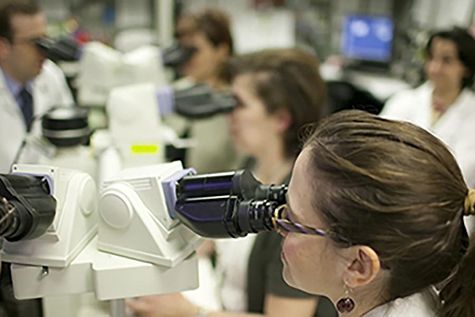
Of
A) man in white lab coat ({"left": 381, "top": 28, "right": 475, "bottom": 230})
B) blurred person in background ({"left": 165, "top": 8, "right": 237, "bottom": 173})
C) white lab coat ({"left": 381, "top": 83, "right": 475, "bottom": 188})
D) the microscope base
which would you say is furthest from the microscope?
man in white lab coat ({"left": 381, "top": 28, "right": 475, "bottom": 230})

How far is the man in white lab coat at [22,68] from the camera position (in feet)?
4.92

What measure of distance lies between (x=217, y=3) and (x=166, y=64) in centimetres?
207

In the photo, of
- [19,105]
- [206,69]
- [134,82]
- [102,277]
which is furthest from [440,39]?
[102,277]

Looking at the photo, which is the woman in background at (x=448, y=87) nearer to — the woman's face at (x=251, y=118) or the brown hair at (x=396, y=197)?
the woman's face at (x=251, y=118)

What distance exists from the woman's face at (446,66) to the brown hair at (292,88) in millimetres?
988

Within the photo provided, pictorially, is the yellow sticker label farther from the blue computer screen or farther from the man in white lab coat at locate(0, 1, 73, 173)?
the blue computer screen

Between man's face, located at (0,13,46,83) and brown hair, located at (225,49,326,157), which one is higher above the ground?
man's face, located at (0,13,46,83)

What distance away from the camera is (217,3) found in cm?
402

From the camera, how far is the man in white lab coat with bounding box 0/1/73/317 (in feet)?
4.77

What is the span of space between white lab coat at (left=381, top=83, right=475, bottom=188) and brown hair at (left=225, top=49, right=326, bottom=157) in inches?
17.5

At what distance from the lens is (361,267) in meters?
0.80

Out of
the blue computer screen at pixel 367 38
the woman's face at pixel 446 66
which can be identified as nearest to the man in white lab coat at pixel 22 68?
the woman's face at pixel 446 66

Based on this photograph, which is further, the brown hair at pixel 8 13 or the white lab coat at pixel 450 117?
the white lab coat at pixel 450 117

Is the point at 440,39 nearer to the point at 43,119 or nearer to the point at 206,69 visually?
the point at 206,69
